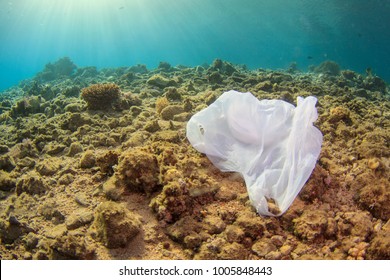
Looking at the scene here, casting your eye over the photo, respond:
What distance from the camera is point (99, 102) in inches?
263

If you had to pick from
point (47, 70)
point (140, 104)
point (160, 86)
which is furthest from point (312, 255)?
point (47, 70)

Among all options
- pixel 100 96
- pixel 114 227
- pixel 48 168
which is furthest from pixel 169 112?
pixel 114 227

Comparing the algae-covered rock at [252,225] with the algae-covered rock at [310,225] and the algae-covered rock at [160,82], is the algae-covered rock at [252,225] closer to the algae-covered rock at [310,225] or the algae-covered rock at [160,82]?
the algae-covered rock at [310,225]

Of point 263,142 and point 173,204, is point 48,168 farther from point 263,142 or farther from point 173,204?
point 263,142

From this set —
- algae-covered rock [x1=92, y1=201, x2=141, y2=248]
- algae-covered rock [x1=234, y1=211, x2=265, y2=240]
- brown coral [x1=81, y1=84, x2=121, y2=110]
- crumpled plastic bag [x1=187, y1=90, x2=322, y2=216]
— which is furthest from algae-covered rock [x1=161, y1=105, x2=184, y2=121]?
algae-covered rock [x1=234, y1=211, x2=265, y2=240]

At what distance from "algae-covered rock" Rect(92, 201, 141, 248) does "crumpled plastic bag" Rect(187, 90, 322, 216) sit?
1352mm

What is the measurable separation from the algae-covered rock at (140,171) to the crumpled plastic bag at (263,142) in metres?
0.80

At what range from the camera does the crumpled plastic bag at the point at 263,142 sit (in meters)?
3.05

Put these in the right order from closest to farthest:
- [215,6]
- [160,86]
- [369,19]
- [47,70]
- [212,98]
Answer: [212,98], [160,86], [47,70], [369,19], [215,6]

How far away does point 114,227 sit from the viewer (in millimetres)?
2707

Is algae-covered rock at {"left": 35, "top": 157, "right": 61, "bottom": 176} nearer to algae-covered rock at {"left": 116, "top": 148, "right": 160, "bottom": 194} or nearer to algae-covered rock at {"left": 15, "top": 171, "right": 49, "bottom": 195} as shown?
algae-covered rock at {"left": 15, "top": 171, "right": 49, "bottom": 195}

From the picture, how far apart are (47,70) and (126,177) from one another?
22.1m

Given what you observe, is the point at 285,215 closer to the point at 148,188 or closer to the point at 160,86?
the point at 148,188

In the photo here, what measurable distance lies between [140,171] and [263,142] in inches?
62.4
